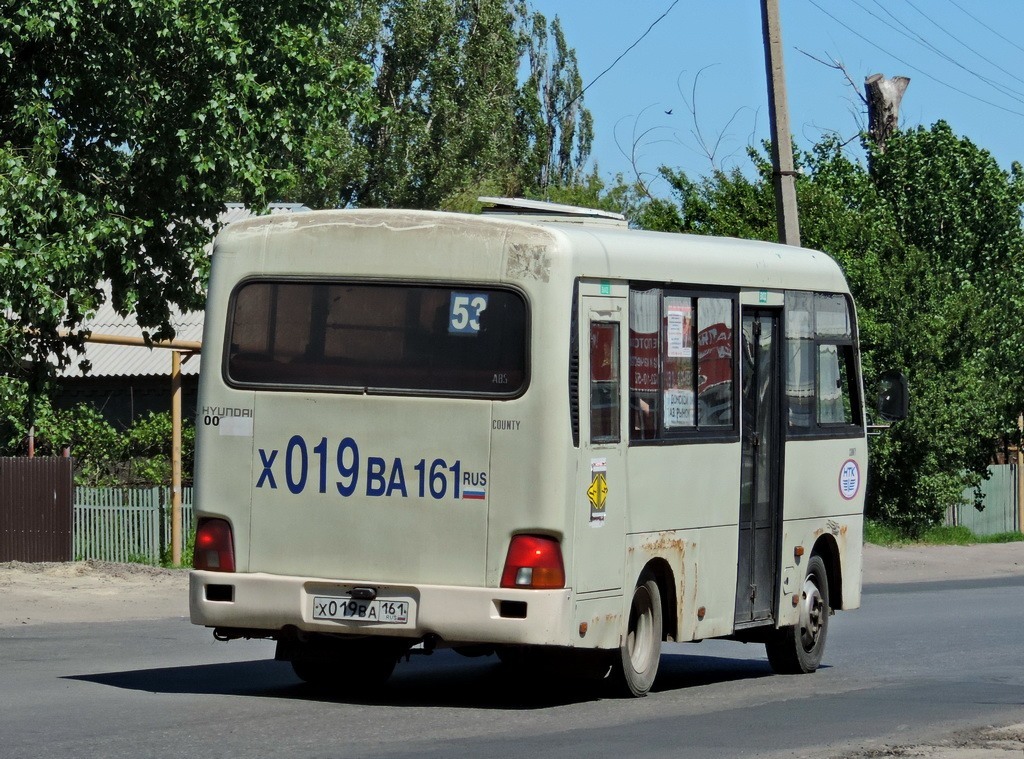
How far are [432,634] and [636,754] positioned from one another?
1743 mm

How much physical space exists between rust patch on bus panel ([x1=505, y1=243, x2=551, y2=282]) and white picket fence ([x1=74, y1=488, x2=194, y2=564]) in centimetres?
1480

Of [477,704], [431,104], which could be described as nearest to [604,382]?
[477,704]

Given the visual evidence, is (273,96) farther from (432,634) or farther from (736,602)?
(432,634)

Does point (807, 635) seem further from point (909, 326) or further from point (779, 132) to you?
point (909, 326)

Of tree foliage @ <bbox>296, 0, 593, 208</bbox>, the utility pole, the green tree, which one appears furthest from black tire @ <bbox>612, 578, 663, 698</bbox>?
tree foliage @ <bbox>296, 0, 593, 208</bbox>

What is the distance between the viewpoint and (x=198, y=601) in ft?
35.8

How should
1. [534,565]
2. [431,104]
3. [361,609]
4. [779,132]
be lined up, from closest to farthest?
[534,565]
[361,609]
[779,132]
[431,104]

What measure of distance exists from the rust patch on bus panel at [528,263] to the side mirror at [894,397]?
4.54m

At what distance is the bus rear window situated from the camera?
10.6m

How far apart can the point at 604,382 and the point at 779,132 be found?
1127cm

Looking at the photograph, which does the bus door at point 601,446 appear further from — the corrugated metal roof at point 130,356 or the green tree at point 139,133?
the corrugated metal roof at point 130,356

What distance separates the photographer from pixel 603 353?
430 inches

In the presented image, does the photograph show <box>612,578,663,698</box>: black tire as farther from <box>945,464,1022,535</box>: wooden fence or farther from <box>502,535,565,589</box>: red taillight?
<box>945,464,1022,535</box>: wooden fence

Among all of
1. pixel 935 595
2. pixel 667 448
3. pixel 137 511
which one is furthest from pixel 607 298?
pixel 137 511
